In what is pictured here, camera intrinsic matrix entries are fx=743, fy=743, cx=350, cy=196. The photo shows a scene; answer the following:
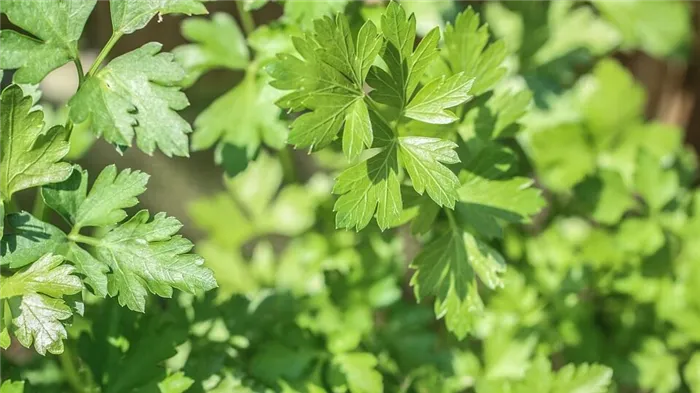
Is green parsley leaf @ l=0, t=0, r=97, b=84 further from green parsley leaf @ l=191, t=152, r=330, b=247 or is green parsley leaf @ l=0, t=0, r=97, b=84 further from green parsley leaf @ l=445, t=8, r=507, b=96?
green parsley leaf @ l=191, t=152, r=330, b=247

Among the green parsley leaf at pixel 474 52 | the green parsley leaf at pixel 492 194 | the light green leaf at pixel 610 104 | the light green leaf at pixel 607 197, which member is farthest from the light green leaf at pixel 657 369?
the green parsley leaf at pixel 474 52

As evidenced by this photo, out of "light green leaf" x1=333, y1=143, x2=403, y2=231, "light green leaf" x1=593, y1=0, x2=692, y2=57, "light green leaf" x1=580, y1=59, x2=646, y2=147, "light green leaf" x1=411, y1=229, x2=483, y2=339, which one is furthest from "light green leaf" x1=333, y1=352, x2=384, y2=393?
"light green leaf" x1=593, y1=0, x2=692, y2=57

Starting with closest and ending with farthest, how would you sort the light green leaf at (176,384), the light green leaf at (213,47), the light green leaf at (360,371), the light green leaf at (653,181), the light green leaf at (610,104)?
the light green leaf at (176,384) → the light green leaf at (360,371) → the light green leaf at (213,47) → the light green leaf at (653,181) → the light green leaf at (610,104)

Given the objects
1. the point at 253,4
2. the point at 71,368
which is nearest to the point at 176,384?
the point at 71,368

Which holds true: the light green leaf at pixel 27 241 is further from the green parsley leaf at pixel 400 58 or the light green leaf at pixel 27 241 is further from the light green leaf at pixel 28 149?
the green parsley leaf at pixel 400 58

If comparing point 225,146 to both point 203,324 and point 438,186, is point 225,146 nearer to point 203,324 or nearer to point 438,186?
point 203,324

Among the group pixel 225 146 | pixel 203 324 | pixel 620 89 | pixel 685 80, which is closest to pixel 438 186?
pixel 225 146
